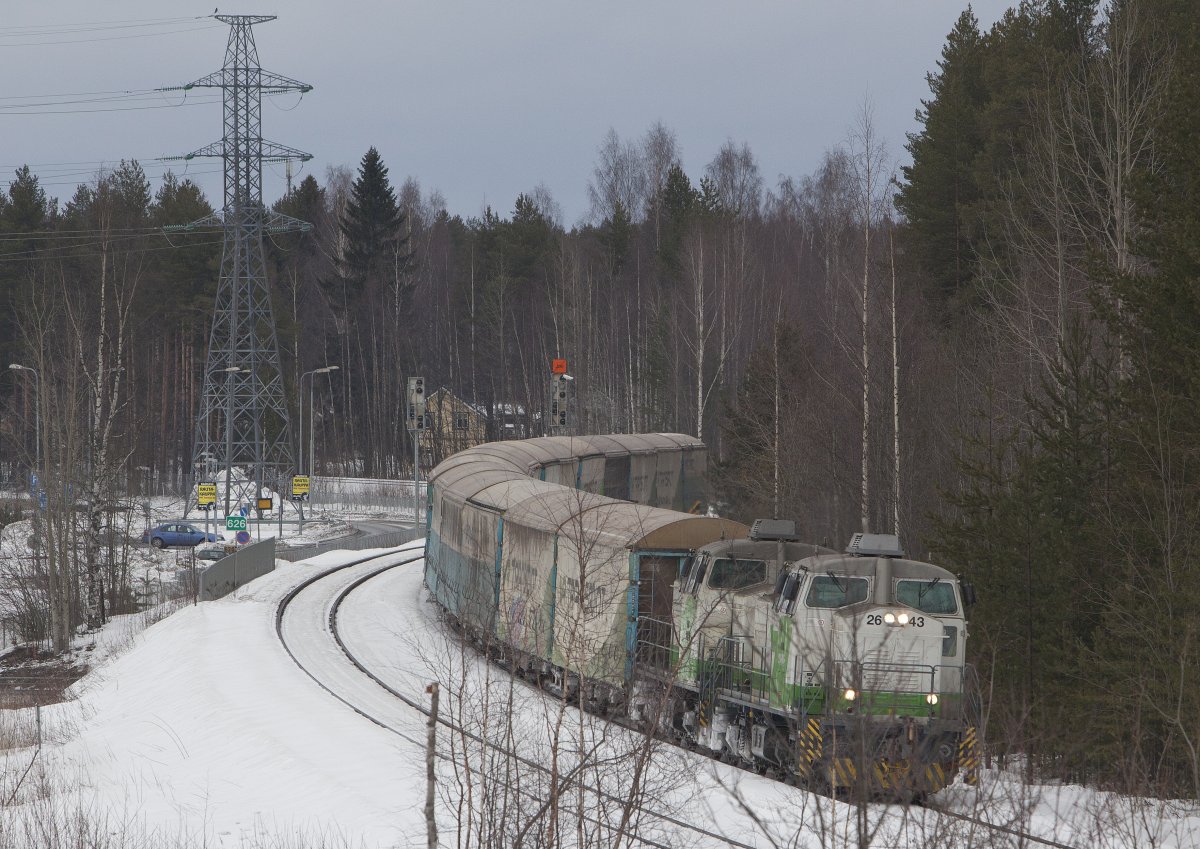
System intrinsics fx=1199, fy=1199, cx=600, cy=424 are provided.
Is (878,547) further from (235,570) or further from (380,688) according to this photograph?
(235,570)

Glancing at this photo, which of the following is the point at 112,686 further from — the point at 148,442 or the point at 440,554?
the point at 148,442

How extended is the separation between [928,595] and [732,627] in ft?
8.54

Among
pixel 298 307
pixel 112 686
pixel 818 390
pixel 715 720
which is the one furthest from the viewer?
pixel 298 307

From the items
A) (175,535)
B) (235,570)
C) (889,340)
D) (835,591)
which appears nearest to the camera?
(835,591)

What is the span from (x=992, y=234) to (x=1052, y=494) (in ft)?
70.7

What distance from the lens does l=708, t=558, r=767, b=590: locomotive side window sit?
15.7m

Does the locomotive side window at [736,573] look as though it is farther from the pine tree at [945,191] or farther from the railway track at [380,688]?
the pine tree at [945,191]

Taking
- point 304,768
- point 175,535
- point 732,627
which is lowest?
point 304,768

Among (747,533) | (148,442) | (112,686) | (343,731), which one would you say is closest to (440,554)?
(112,686)

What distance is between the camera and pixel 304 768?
16.7 meters

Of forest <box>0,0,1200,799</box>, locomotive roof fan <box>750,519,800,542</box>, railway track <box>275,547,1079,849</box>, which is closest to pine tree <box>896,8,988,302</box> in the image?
forest <box>0,0,1200,799</box>

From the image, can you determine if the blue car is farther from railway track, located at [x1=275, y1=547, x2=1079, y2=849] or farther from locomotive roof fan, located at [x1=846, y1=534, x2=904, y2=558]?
locomotive roof fan, located at [x1=846, y1=534, x2=904, y2=558]

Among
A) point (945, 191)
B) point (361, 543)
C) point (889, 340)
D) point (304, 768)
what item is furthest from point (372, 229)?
point (304, 768)

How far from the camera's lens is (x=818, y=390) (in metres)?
38.5
